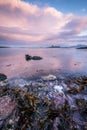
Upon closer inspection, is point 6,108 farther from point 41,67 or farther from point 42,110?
point 41,67

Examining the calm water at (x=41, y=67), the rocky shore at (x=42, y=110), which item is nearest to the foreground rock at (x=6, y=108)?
the rocky shore at (x=42, y=110)

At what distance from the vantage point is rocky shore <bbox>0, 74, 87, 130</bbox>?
23.3 feet

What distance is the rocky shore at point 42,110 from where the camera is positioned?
23.3ft

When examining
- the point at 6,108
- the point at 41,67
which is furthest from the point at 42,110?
the point at 41,67

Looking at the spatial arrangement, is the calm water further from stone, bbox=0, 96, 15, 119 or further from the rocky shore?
stone, bbox=0, 96, 15, 119

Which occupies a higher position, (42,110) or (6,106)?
(6,106)

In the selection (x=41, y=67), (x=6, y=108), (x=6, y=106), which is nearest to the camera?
(x=6, y=108)

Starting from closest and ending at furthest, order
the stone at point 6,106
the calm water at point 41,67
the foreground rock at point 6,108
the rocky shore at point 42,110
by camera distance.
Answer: the rocky shore at point 42,110, the foreground rock at point 6,108, the stone at point 6,106, the calm water at point 41,67

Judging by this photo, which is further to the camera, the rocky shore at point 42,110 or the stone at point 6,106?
the stone at point 6,106

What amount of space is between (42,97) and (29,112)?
1.72m

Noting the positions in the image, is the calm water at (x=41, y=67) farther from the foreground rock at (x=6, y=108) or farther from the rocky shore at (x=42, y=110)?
the foreground rock at (x=6, y=108)

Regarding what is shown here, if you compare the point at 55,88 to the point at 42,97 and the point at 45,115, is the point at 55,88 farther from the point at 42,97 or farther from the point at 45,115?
the point at 45,115

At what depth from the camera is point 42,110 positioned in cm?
Answer: 805

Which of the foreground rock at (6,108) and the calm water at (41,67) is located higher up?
the foreground rock at (6,108)
